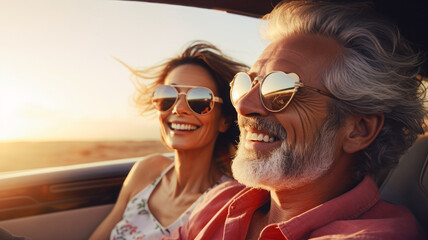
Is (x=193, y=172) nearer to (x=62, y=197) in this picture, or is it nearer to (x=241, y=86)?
(x=241, y=86)

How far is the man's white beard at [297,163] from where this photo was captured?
1629 millimetres

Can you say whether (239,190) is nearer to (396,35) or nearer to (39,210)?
(396,35)

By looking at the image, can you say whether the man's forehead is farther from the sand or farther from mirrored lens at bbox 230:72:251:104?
the sand

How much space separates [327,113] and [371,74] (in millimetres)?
265

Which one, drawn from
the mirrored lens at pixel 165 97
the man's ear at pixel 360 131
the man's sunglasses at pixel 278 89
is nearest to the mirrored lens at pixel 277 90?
the man's sunglasses at pixel 278 89

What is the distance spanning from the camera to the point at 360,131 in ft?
5.63

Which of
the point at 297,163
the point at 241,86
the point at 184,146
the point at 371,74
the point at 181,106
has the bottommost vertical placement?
the point at 184,146

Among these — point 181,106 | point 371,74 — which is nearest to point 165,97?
point 181,106

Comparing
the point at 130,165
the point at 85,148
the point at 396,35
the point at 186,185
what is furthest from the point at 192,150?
the point at 85,148

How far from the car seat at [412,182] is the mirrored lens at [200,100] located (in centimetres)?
121

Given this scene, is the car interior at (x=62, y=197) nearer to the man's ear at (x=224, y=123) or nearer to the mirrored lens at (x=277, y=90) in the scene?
the mirrored lens at (x=277, y=90)

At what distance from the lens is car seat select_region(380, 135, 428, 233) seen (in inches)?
69.1

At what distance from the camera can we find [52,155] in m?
12.7

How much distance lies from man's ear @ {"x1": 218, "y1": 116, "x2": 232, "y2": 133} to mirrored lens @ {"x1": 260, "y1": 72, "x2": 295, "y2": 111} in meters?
1.12
